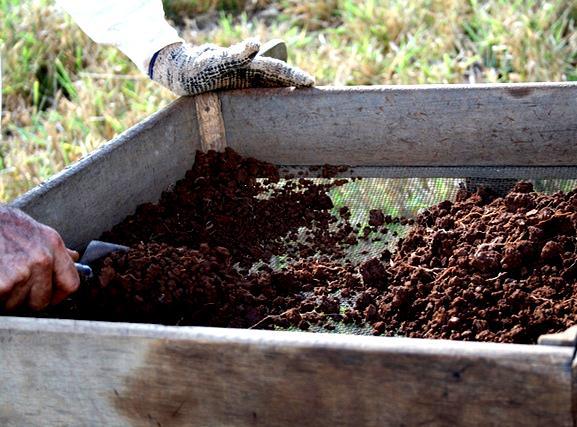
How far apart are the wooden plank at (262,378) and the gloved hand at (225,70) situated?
1.48 meters

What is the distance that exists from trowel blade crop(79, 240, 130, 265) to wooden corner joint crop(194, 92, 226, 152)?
0.80 m

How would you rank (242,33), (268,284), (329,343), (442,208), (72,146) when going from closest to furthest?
(329,343) → (268,284) → (442,208) → (72,146) → (242,33)

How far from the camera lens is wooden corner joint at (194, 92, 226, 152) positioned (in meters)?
3.18

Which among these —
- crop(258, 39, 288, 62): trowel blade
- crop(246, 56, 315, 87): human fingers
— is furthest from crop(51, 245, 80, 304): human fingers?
crop(258, 39, 288, 62): trowel blade

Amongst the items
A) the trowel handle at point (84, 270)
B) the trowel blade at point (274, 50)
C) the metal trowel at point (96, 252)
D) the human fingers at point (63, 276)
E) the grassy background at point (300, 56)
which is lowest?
the grassy background at point (300, 56)

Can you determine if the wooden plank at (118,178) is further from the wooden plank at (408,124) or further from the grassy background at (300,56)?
the grassy background at (300,56)

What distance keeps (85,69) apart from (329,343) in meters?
4.07

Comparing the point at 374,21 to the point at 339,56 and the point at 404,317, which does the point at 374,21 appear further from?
the point at 404,317

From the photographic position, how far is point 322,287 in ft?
8.19

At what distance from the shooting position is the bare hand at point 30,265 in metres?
2.05

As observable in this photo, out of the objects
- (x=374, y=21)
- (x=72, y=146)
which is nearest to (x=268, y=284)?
(x=72, y=146)

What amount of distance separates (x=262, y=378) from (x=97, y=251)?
3.07 feet

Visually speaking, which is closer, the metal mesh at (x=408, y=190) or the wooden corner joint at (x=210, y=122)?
the metal mesh at (x=408, y=190)

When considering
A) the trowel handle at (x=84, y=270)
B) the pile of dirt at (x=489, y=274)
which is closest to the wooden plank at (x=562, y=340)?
the pile of dirt at (x=489, y=274)
